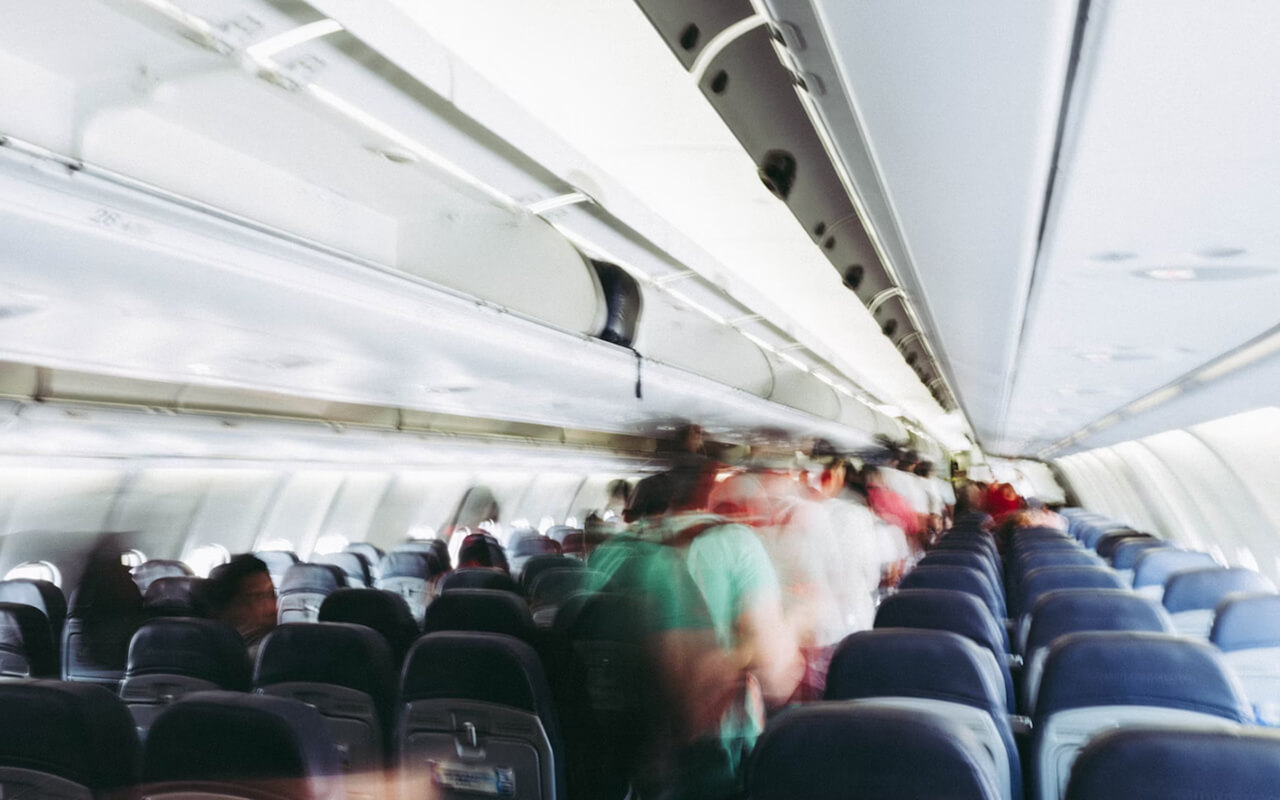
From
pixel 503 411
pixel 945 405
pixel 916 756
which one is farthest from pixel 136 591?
pixel 945 405

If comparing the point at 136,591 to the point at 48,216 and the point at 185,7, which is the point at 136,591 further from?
the point at 185,7

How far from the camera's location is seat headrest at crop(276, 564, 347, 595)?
7703 millimetres

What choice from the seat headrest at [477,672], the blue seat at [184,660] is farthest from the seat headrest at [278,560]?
the seat headrest at [477,672]

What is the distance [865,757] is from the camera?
77.5 inches

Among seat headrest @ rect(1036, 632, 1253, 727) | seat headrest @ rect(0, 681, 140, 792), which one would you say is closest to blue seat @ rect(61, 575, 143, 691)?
seat headrest @ rect(0, 681, 140, 792)

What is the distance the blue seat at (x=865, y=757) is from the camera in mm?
1898

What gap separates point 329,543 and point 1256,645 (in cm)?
1194

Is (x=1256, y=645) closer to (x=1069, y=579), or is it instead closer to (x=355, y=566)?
(x=1069, y=579)

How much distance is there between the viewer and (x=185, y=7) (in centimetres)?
166

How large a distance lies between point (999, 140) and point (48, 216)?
7.74ft

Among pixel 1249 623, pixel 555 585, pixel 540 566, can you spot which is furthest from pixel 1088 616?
pixel 540 566

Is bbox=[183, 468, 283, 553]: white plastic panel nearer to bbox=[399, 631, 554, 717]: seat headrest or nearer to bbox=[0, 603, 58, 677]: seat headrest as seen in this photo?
bbox=[0, 603, 58, 677]: seat headrest

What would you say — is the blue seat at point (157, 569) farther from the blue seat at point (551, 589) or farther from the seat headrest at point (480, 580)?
the blue seat at point (551, 589)

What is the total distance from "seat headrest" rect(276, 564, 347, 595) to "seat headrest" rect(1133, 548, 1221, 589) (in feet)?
22.9
